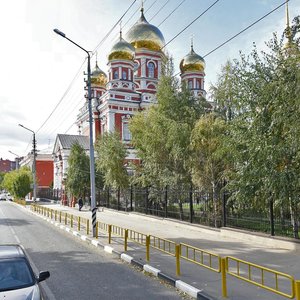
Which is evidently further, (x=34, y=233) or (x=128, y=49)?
(x=128, y=49)

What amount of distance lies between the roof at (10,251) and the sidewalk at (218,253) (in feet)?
11.3

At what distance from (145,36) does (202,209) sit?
37.0 m

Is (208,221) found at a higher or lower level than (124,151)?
lower

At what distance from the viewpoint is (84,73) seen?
18.1m

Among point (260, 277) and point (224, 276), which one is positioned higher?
point (224, 276)

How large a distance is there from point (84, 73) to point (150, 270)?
10900 mm

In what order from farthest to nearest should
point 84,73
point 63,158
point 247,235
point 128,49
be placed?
1. point 63,158
2. point 128,49
3. point 84,73
4. point 247,235

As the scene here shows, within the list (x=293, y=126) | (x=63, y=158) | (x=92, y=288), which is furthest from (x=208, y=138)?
(x=63, y=158)

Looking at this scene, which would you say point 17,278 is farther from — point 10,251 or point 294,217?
point 294,217

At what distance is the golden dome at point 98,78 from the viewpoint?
5697 cm

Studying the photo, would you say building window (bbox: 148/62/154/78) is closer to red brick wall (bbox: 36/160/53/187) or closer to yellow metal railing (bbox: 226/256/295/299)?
red brick wall (bbox: 36/160/53/187)

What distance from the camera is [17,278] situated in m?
6.12

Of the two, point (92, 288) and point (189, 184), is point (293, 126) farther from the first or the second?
point (189, 184)

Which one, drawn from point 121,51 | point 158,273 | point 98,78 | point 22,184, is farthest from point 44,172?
point 158,273
